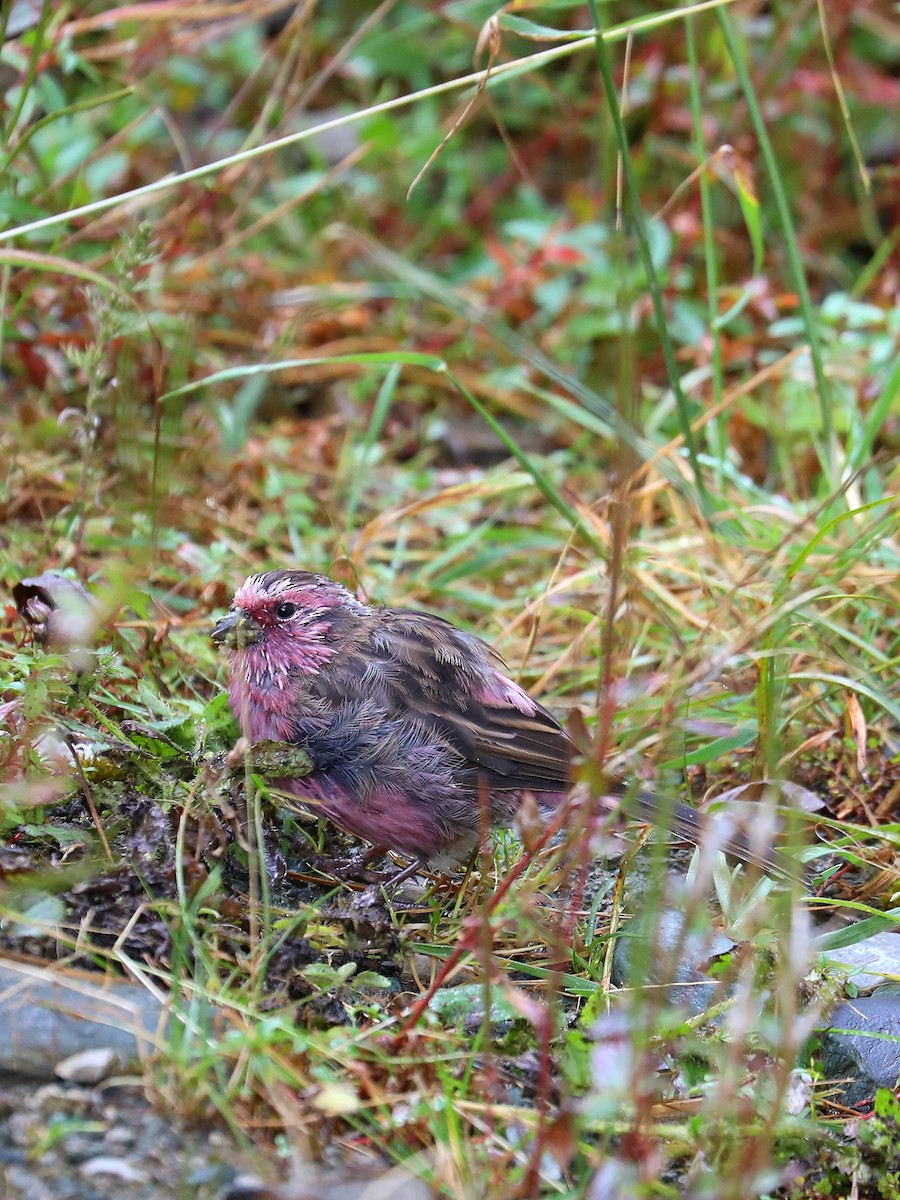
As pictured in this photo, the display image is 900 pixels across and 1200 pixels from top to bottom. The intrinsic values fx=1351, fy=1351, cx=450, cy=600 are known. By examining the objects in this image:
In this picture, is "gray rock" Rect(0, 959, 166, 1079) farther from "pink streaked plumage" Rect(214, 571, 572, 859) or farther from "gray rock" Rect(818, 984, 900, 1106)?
"gray rock" Rect(818, 984, 900, 1106)

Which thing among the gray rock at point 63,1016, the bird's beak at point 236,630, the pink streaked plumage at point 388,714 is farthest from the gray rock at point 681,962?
the bird's beak at point 236,630

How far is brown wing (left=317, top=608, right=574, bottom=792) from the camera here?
3.51m

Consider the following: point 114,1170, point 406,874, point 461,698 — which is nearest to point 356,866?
point 406,874

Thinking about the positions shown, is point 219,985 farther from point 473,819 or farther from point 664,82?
point 664,82

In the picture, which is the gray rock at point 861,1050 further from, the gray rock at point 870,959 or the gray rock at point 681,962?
the gray rock at point 681,962

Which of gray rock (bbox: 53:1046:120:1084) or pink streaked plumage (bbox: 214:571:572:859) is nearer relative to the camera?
gray rock (bbox: 53:1046:120:1084)

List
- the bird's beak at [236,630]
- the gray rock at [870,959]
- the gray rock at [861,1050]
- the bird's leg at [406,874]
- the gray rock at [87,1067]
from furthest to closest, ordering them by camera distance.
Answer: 1. the bird's beak at [236,630]
2. the bird's leg at [406,874]
3. the gray rock at [870,959]
4. the gray rock at [861,1050]
5. the gray rock at [87,1067]

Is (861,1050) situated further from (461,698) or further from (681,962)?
(461,698)

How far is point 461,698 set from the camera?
11.7 feet

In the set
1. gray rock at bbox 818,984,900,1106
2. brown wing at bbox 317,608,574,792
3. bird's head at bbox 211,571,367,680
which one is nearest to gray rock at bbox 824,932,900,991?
gray rock at bbox 818,984,900,1106

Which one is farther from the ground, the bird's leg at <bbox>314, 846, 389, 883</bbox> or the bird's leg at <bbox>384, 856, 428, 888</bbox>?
the bird's leg at <bbox>314, 846, 389, 883</bbox>

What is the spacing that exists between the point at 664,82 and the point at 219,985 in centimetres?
532

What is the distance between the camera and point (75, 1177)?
7.28ft

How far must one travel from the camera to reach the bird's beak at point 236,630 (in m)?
3.64
